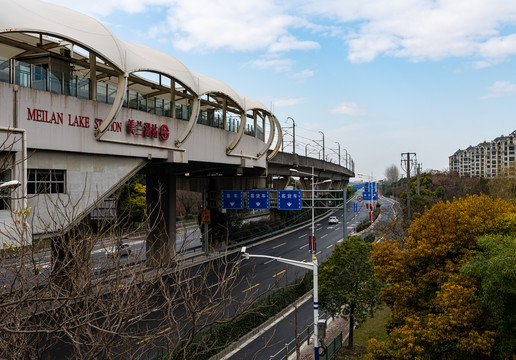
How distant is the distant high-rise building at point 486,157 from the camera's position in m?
140

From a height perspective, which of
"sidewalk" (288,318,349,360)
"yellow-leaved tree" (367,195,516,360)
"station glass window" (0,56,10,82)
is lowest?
"sidewalk" (288,318,349,360)

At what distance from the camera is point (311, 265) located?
16.2 metres

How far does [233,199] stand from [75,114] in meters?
19.2

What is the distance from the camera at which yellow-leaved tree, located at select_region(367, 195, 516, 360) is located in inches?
463

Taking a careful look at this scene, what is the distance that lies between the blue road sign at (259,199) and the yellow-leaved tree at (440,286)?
63.3 feet

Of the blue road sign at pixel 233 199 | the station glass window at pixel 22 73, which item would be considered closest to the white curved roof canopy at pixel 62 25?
the station glass window at pixel 22 73

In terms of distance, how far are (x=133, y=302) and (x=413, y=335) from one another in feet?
29.4

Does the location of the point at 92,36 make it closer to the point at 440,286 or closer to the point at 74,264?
the point at 74,264

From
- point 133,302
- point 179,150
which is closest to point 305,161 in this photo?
point 179,150

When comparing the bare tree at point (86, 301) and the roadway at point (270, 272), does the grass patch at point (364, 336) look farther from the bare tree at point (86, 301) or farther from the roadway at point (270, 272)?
the bare tree at point (86, 301)

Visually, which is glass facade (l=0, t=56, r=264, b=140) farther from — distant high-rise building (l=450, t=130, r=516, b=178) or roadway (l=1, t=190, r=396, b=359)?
distant high-rise building (l=450, t=130, r=516, b=178)

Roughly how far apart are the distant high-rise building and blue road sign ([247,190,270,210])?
12307 centimetres

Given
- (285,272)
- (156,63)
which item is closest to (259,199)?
(156,63)

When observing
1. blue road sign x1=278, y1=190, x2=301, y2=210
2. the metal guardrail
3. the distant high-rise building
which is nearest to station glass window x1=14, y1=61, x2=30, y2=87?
the metal guardrail
